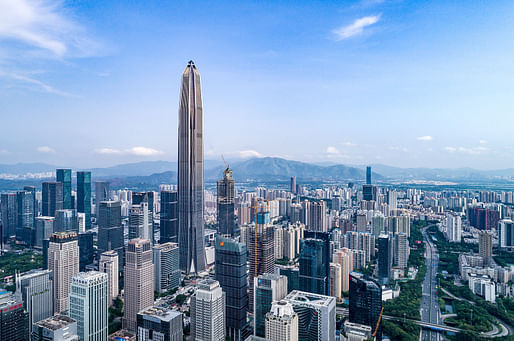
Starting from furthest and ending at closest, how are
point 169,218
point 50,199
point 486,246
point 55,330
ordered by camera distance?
point 50,199
point 169,218
point 486,246
point 55,330

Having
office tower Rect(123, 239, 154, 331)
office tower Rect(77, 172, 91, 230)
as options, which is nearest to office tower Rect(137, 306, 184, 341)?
office tower Rect(123, 239, 154, 331)

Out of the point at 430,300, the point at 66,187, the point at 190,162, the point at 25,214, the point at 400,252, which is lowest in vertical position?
the point at 430,300

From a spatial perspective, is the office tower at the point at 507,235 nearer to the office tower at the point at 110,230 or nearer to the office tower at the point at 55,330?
the office tower at the point at 110,230

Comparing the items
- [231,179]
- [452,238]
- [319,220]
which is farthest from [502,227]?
[231,179]

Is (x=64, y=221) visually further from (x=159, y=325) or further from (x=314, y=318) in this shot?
(x=314, y=318)

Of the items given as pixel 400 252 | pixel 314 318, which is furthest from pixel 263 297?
pixel 400 252

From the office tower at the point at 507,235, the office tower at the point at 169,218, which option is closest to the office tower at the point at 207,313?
the office tower at the point at 169,218
